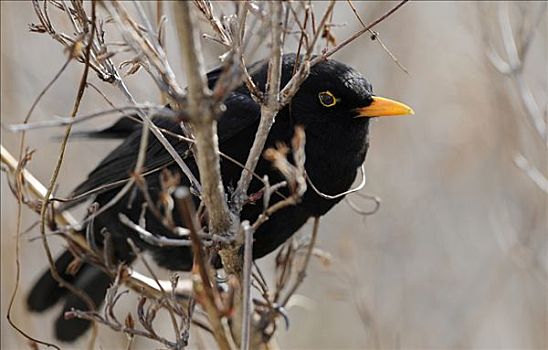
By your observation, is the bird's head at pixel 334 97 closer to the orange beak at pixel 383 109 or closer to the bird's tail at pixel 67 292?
the orange beak at pixel 383 109

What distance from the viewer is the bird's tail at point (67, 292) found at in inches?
194

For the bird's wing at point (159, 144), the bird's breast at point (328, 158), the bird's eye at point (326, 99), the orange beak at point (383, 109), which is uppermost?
the bird's wing at point (159, 144)

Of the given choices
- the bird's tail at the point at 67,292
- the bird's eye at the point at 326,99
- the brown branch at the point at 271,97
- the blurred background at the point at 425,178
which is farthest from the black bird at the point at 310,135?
the blurred background at the point at 425,178

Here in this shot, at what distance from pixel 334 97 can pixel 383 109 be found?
0.23m

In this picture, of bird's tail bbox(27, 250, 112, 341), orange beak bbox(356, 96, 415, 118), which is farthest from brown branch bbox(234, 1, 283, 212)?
bird's tail bbox(27, 250, 112, 341)

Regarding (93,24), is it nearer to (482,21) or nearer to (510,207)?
(482,21)

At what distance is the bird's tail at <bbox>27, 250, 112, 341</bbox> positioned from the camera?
4918mm

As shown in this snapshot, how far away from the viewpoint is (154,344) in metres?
5.98

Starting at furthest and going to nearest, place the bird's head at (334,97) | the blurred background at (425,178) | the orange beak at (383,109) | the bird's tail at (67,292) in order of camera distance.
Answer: the blurred background at (425,178)
the bird's tail at (67,292)
the bird's head at (334,97)
the orange beak at (383,109)

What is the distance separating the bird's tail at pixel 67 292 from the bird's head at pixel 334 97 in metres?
1.72

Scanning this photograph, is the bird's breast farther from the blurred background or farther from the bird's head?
the blurred background

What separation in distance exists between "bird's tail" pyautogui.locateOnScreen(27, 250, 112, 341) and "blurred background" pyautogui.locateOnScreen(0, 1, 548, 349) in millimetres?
153

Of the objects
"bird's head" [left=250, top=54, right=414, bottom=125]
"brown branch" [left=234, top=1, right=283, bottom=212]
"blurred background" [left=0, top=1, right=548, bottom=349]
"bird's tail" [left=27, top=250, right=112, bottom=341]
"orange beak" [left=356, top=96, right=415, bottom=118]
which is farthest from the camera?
"blurred background" [left=0, top=1, right=548, bottom=349]

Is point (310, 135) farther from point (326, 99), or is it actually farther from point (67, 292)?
point (67, 292)
